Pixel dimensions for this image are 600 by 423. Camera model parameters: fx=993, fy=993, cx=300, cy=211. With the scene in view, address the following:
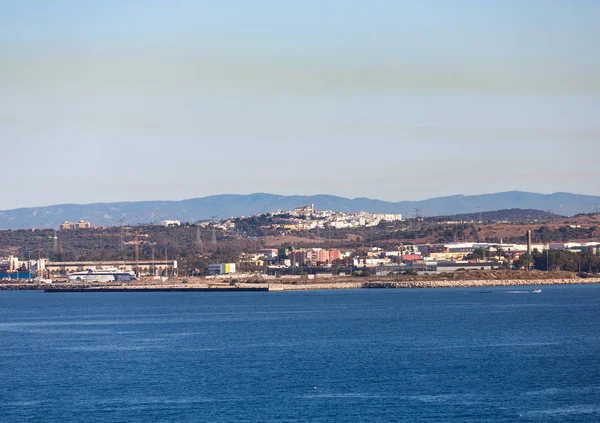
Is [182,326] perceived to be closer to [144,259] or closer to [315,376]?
[315,376]

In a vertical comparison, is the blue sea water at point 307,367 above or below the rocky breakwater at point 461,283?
below

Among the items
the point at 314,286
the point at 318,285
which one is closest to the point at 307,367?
the point at 314,286

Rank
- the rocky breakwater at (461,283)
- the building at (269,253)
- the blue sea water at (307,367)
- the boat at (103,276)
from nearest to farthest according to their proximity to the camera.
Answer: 1. the blue sea water at (307,367)
2. the rocky breakwater at (461,283)
3. the boat at (103,276)
4. the building at (269,253)

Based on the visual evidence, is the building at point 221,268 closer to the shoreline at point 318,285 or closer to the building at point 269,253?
the shoreline at point 318,285

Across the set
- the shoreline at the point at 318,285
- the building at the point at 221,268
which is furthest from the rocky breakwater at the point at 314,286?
the building at the point at 221,268

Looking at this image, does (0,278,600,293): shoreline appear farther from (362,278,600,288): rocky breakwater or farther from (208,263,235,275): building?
(208,263,235,275): building

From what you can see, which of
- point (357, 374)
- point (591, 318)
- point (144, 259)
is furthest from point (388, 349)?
point (144, 259)
